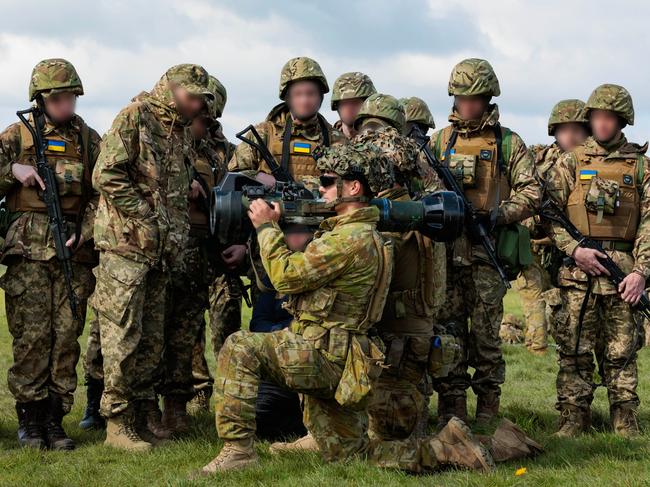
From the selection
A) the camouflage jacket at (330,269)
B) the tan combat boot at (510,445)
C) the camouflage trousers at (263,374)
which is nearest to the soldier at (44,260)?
the camouflage trousers at (263,374)

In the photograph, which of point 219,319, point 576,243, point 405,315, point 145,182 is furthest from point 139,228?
point 576,243

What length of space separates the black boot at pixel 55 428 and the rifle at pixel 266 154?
2.68m

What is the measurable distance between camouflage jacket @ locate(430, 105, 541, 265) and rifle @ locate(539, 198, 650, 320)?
175 mm

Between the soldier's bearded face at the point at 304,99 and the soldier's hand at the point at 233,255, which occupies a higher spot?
the soldier's bearded face at the point at 304,99

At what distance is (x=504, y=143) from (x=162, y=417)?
3945 mm

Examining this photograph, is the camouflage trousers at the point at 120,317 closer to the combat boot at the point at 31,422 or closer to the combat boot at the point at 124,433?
the combat boot at the point at 124,433

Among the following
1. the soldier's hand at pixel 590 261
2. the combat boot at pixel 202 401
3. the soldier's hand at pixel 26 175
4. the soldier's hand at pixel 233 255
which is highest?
the soldier's hand at pixel 26 175

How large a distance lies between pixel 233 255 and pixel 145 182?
128 centimetres

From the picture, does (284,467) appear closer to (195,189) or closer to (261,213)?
(261,213)

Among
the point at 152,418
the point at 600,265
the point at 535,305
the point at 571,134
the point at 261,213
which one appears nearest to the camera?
the point at 261,213

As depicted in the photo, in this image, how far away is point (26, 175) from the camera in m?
7.70

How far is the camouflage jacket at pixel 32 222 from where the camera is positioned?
25.5 ft

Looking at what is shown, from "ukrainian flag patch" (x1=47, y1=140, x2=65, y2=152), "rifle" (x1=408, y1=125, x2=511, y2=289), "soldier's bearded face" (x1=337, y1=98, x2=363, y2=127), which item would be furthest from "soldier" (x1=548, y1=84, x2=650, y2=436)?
"ukrainian flag patch" (x1=47, y1=140, x2=65, y2=152)

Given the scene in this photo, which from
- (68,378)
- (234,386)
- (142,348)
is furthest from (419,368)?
(68,378)
